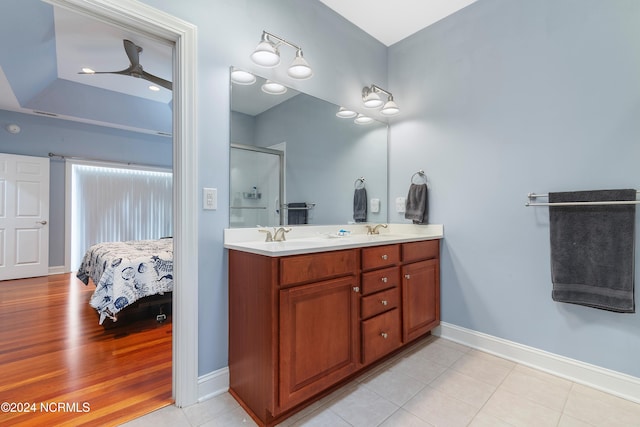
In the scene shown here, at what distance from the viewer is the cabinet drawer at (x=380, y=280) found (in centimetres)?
168

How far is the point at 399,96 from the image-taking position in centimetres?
267

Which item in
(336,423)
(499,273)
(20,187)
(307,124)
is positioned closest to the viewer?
(336,423)

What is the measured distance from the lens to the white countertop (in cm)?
142

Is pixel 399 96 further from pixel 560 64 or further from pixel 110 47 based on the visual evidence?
pixel 110 47

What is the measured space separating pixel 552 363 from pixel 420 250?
41.4 inches

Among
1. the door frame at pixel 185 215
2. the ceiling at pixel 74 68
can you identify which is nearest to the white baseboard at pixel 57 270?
the ceiling at pixel 74 68

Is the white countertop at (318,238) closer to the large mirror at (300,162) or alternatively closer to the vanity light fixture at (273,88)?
the large mirror at (300,162)

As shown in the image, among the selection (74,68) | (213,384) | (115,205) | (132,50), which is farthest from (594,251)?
(115,205)

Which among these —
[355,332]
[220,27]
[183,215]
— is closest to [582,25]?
[220,27]

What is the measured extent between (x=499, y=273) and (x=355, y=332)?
1.21 m

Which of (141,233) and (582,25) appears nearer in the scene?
(582,25)

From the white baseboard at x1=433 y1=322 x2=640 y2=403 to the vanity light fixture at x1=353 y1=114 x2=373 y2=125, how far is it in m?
1.87

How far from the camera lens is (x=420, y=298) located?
2121 millimetres

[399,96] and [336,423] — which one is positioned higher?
[399,96]
